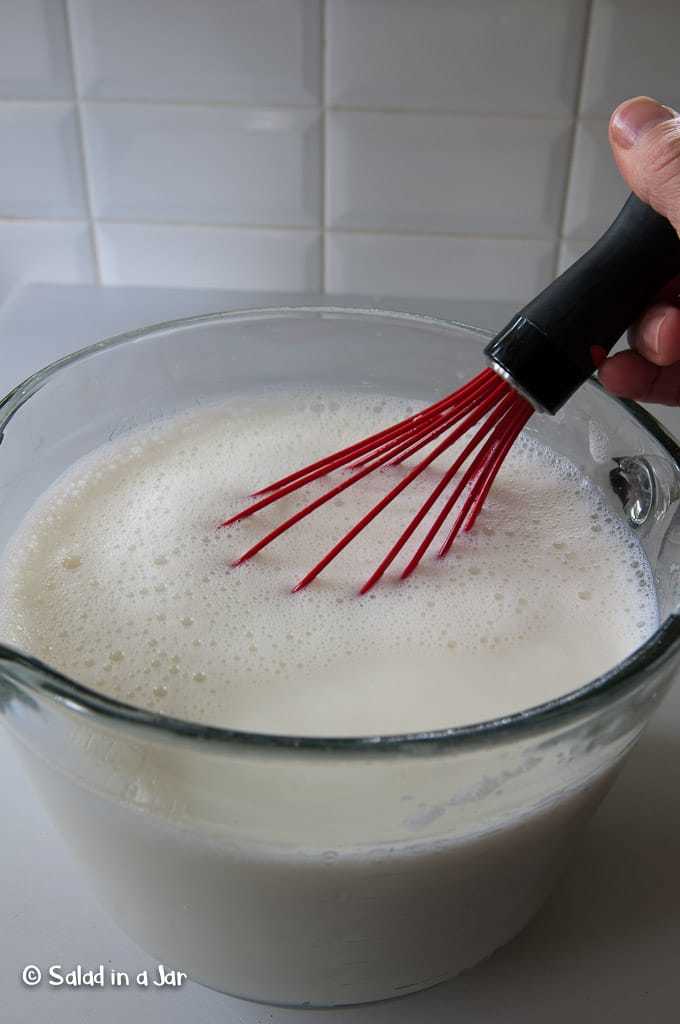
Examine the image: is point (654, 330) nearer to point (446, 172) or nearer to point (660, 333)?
point (660, 333)

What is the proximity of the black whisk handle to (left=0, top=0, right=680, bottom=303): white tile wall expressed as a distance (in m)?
0.53

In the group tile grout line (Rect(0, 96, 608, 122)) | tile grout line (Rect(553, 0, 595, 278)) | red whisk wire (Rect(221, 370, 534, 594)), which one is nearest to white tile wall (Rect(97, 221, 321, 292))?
tile grout line (Rect(0, 96, 608, 122))

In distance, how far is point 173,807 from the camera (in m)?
0.47

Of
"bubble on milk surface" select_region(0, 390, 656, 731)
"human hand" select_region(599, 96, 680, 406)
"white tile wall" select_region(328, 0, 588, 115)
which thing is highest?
"white tile wall" select_region(328, 0, 588, 115)

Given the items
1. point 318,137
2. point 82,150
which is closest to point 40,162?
point 82,150

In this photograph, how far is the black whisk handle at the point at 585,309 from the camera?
581 millimetres

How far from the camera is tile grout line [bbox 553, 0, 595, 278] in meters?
1.04

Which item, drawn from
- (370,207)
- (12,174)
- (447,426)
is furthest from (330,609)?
(12,174)

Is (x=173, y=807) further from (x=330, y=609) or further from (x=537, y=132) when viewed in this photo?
(x=537, y=132)

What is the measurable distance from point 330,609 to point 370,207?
2.10 ft

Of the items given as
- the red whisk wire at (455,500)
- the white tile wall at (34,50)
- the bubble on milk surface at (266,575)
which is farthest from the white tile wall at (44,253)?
the red whisk wire at (455,500)

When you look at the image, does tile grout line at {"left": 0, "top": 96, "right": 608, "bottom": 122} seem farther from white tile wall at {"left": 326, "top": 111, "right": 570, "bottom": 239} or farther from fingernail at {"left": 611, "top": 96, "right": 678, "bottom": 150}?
fingernail at {"left": 611, "top": 96, "right": 678, "bottom": 150}

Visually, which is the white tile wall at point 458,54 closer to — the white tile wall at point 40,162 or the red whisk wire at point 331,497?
the white tile wall at point 40,162

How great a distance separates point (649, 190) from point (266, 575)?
29 centimetres
